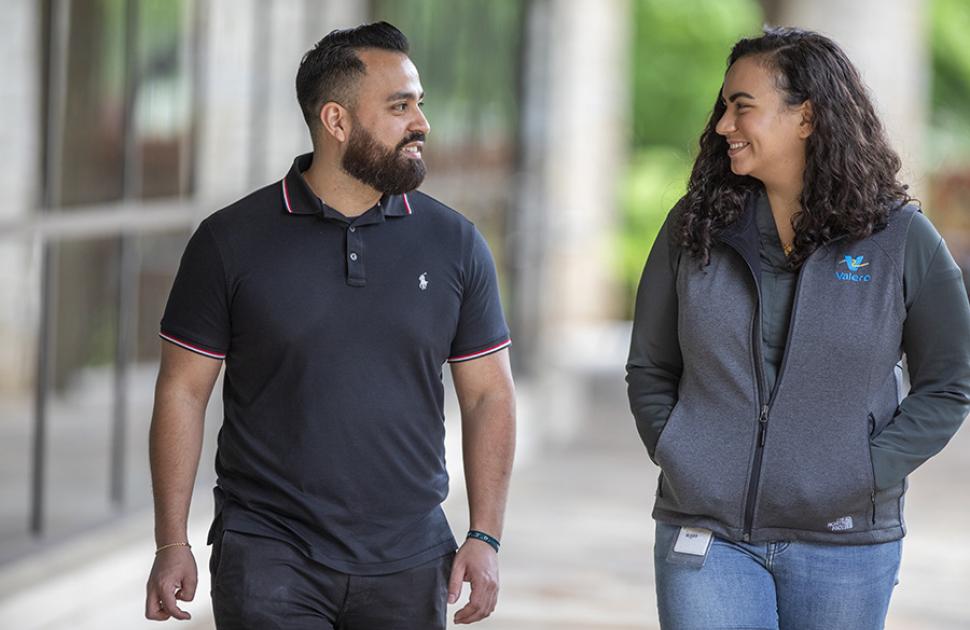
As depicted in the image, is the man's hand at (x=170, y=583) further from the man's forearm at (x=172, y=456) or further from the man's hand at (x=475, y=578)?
the man's hand at (x=475, y=578)

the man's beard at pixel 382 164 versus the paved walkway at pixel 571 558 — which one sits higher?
the man's beard at pixel 382 164

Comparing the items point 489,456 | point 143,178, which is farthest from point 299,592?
point 143,178

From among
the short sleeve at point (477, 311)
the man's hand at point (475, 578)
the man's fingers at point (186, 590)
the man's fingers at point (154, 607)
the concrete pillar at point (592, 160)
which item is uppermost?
the short sleeve at point (477, 311)

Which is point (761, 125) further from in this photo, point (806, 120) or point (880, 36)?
point (880, 36)

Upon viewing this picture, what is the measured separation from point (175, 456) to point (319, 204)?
0.63 m

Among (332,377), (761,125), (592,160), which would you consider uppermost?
(761,125)

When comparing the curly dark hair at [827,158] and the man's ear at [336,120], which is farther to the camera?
the man's ear at [336,120]

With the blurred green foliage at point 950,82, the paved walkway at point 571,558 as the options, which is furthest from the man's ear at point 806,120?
the blurred green foliage at point 950,82

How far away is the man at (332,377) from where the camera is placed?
3668 mm

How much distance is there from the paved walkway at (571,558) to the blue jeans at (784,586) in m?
3.20

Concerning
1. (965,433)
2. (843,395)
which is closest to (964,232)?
(965,433)

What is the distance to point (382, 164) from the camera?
12.3ft

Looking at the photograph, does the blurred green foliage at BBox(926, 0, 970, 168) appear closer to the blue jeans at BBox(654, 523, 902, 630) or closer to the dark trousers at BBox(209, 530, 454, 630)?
the blue jeans at BBox(654, 523, 902, 630)

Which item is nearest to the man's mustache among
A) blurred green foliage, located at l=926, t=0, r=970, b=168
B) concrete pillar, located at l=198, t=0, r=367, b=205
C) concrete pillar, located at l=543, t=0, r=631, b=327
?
concrete pillar, located at l=198, t=0, r=367, b=205
